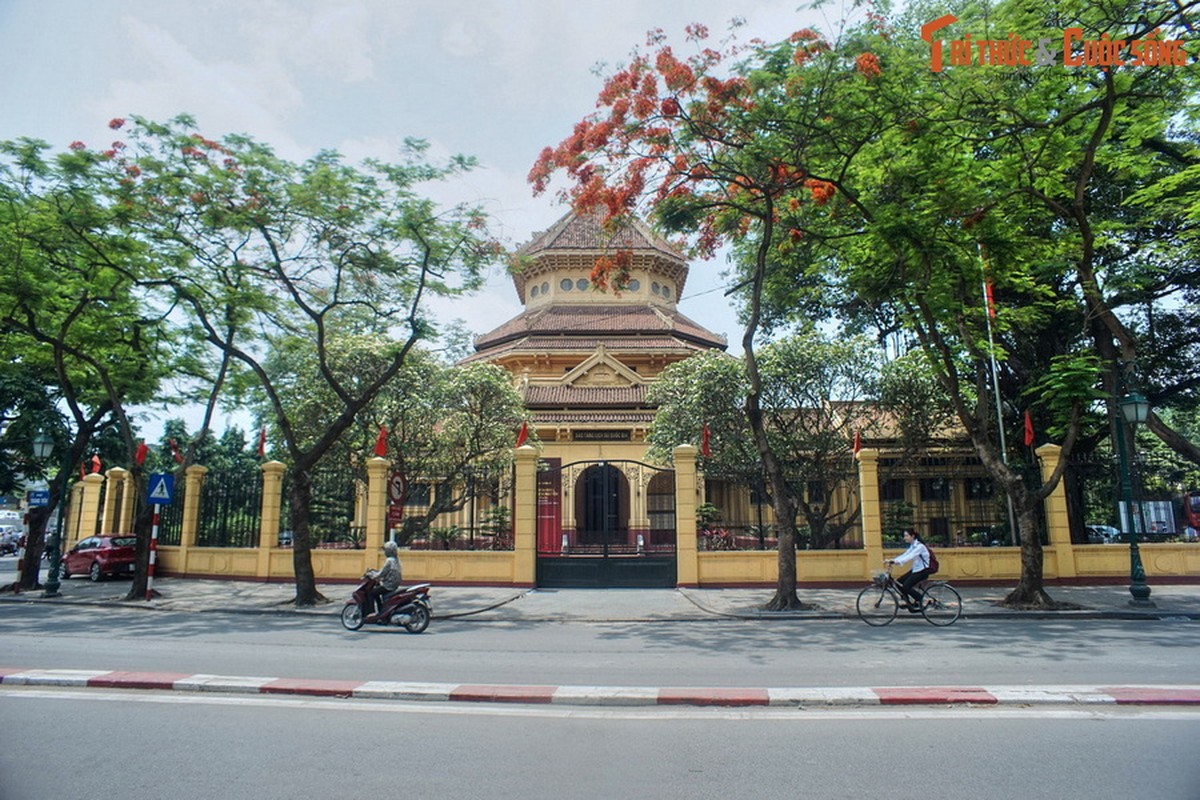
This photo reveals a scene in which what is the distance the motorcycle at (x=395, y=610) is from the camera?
1166 centimetres

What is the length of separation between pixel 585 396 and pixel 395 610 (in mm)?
16256

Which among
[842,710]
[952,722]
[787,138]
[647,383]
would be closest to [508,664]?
[842,710]

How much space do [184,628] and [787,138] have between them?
13.3 meters

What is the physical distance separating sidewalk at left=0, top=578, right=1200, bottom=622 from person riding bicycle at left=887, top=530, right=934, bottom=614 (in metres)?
1.18

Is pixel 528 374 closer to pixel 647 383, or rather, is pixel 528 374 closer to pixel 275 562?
pixel 647 383

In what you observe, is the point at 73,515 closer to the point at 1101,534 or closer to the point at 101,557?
the point at 101,557

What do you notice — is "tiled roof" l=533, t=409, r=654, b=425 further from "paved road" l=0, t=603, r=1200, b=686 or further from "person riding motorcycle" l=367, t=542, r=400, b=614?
"person riding motorcycle" l=367, t=542, r=400, b=614

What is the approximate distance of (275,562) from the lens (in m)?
18.4

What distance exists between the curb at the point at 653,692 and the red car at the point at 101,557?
15809 mm

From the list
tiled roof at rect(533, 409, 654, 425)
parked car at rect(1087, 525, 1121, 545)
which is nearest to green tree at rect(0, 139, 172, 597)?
tiled roof at rect(533, 409, 654, 425)

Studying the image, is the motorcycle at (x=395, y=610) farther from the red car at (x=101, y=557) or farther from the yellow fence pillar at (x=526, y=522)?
the red car at (x=101, y=557)

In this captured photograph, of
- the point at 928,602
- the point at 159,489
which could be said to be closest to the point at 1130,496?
the point at 928,602

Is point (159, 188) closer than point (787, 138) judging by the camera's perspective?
No

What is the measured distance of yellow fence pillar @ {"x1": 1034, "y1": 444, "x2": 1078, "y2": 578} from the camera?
1634cm
